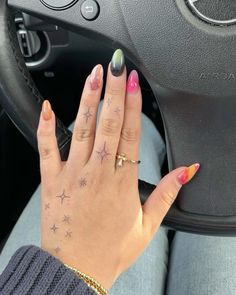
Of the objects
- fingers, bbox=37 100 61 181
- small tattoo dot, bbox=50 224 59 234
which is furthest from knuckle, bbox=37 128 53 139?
small tattoo dot, bbox=50 224 59 234

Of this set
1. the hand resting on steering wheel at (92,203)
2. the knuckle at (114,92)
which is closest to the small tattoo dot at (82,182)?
the hand resting on steering wheel at (92,203)

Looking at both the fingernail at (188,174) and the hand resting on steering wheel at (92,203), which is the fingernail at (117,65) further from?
the fingernail at (188,174)

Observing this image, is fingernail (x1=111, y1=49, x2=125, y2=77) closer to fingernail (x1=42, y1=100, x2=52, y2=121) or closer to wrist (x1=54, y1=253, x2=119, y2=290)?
fingernail (x1=42, y1=100, x2=52, y2=121)

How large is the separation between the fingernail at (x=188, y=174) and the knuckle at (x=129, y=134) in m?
0.07

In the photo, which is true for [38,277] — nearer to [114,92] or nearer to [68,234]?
[68,234]

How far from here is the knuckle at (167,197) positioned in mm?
652

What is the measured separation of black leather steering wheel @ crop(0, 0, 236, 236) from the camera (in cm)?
63

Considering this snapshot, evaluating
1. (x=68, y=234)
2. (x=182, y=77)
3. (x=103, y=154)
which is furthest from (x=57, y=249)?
(x=182, y=77)

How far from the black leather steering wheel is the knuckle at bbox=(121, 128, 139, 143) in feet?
0.21

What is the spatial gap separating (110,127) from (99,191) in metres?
0.08

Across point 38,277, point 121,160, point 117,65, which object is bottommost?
point 38,277

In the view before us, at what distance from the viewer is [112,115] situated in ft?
2.01

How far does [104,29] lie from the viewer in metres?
0.68

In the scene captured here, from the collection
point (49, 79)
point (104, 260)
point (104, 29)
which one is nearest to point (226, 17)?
point (104, 29)
